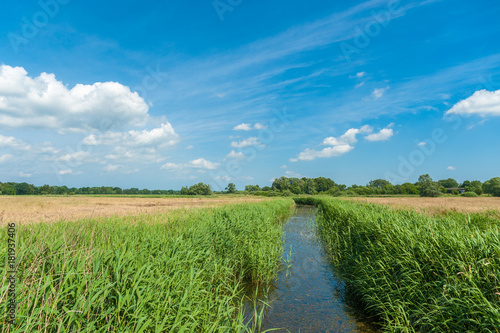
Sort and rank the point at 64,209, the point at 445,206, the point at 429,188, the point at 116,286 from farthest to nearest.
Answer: the point at 429,188, the point at 64,209, the point at 445,206, the point at 116,286

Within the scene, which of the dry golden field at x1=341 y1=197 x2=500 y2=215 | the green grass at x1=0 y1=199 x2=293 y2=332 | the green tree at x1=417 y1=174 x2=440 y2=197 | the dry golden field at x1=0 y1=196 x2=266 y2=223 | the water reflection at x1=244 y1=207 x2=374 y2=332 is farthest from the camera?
the green tree at x1=417 y1=174 x2=440 y2=197

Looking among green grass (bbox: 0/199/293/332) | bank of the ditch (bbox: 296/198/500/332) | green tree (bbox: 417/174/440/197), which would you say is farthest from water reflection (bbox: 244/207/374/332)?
green tree (bbox: 417/174/440/197)

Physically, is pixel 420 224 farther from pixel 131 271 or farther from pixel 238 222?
pixel 131 271

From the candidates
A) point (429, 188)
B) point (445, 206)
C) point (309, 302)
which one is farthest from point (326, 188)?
point (309, 302)

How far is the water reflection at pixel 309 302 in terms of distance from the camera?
6207 mm

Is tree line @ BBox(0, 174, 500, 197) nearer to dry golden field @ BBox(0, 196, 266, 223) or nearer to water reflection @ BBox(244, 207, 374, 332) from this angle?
dry golden field @ BBox(0, 196, 266, 223)

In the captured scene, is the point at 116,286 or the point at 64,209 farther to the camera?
the point at 64,209

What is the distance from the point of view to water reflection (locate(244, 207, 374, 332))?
621 centimetres

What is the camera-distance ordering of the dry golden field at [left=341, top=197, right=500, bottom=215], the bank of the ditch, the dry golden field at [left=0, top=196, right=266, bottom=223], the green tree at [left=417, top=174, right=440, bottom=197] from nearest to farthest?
the bank of the ditch
the dry golden field at [left=0, top=196, right=266, bottom=223]
the dry golden field at [left=341, top=197, right=500, bottom=215]
the green tree at [left=417, top=174, right=440, bottom=197]

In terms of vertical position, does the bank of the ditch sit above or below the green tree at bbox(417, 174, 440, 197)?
below

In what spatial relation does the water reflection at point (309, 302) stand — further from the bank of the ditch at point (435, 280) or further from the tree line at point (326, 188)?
the tree line at point (326, 188)

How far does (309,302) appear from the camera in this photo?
7434mm

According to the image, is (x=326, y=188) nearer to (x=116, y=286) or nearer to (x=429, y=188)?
(x=429, y=188)

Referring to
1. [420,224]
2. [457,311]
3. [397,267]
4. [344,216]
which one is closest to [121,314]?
[457,311]
